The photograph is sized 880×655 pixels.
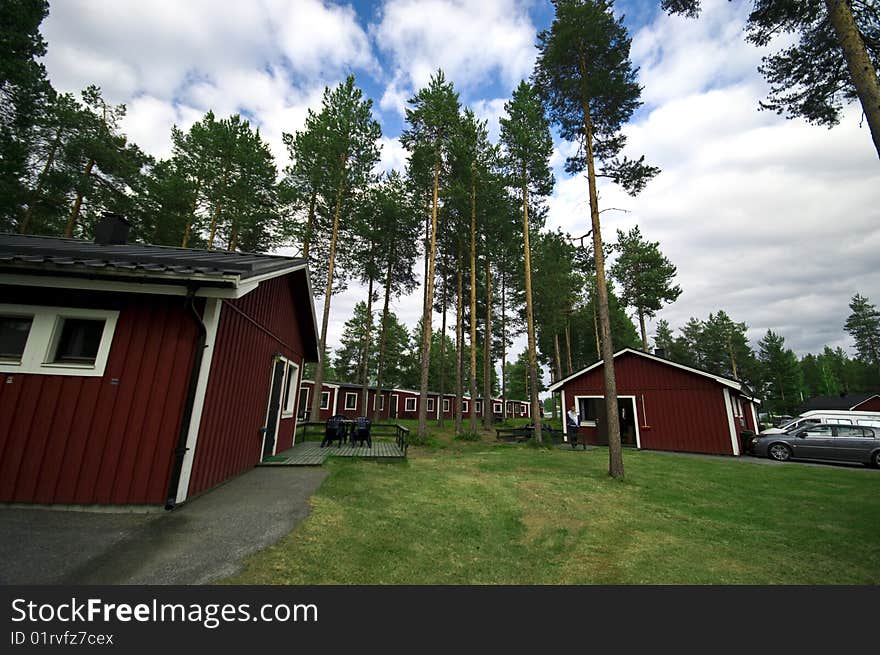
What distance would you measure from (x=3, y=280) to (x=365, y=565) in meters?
6.41

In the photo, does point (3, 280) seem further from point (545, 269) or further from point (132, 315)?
point (545, 269)

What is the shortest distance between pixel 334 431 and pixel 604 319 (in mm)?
9432

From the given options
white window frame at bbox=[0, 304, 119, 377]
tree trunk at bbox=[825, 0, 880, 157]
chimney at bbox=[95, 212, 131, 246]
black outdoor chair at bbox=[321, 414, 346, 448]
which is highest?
tree trunk at bbox=[825, 0, 880, 157]

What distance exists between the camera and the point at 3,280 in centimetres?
460

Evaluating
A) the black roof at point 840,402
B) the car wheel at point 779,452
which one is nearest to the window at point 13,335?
the car wheel at point 779,452

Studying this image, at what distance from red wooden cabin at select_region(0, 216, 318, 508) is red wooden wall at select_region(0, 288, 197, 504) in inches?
0.5

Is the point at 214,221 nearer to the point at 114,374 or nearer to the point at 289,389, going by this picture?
the point at 289,389

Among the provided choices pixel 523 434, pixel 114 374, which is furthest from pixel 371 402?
pixel 114 374

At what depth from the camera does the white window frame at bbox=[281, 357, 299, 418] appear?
10141 mm

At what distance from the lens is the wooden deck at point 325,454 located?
8.10m

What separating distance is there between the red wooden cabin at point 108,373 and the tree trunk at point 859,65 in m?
10.2

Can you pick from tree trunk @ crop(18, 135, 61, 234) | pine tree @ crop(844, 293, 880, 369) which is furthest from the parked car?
pine tree @ crop(844, 293, 880, 369)

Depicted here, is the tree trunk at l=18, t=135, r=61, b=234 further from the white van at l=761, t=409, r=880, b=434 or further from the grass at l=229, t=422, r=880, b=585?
the white van at l=761, t=409, r=880, b=434

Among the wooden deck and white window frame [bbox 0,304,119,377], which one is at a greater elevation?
white window frame [bbox 0,304,119,377]
